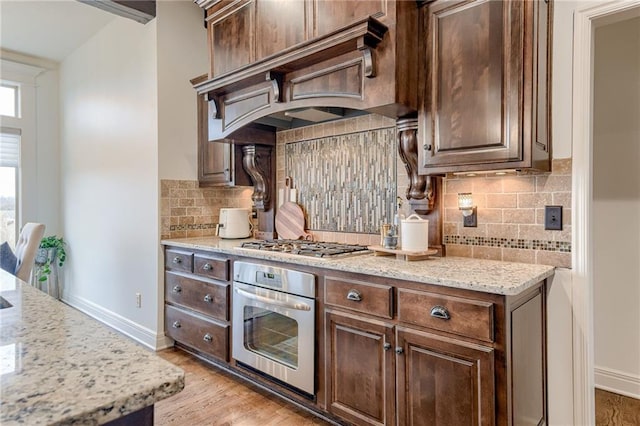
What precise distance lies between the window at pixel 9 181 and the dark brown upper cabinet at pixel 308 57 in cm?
334

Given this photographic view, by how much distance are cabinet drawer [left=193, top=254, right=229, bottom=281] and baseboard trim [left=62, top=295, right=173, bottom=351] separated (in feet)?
2.78

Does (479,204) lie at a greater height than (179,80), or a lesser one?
lesser

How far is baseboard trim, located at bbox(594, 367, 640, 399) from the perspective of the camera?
8.06 ft

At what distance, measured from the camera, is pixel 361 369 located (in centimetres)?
191

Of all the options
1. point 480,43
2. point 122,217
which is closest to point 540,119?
point 480,43

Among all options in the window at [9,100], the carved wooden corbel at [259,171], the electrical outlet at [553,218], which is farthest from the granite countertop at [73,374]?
the window at [9,100]

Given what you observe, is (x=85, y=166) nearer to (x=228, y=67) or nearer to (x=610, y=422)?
(x=228, y=67)

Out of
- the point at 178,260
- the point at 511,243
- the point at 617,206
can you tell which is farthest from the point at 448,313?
the point at 178,260

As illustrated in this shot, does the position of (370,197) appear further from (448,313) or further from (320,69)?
(448,313)

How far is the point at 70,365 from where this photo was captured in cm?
66

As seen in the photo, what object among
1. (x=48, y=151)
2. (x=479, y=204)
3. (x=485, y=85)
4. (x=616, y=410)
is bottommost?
(x=616, y=410)

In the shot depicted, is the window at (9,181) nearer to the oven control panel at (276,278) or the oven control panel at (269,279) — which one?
the oven control panel at (276,278)

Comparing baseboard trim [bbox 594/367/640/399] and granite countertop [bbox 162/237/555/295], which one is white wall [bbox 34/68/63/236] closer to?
granite countertop [bbox 162/237/555/295]

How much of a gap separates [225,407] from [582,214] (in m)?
2.26
